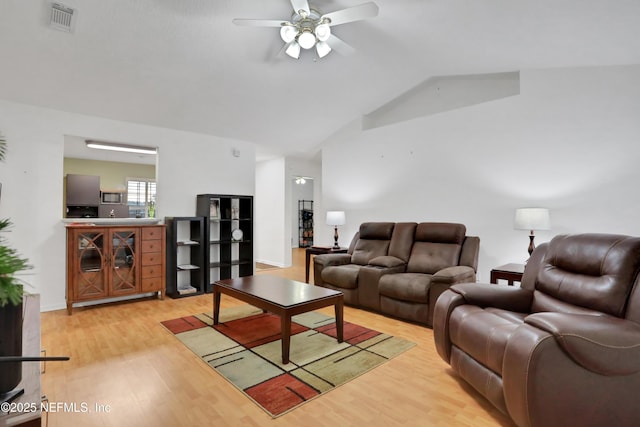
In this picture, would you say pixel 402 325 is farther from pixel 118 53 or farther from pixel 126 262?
pixel 118 53

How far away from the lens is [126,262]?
13.2 ft

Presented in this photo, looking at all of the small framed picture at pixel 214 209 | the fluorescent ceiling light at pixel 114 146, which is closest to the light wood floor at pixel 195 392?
the small framed picture at pixel 214 209

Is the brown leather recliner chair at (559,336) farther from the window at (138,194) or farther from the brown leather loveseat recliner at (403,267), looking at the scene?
the window at (138,194)

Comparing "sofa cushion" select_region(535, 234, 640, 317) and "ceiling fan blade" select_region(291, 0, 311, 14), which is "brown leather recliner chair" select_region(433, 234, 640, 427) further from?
"ceiling fan blade" select_region(291, 0, 311, 14)

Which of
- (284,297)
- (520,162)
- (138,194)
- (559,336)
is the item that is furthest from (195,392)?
(138,194)

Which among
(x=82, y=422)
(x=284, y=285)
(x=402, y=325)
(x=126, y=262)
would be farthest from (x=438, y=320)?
(x=126, y=262)

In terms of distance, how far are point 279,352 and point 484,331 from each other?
1.55m

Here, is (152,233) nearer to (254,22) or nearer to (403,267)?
(254,22)

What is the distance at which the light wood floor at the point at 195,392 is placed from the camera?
1.83 m

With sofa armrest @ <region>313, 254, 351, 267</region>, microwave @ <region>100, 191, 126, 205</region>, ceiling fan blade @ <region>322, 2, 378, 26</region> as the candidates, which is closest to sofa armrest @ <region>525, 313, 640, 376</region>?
ceiling fan blade @ <region>322, 2, 378, 26</region>

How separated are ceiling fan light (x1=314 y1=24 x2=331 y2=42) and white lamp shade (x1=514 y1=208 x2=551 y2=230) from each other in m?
2.60

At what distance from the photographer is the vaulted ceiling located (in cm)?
270

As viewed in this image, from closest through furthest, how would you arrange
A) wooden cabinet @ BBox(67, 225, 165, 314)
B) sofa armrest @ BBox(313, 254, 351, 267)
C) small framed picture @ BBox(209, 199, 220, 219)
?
wooden cabinet @ BBox(67, 225, 165, 314) < sofa armrest @ BBox(313, 254, 351, 267) < small framed picture @ BBox(209, 199, 220, 219)

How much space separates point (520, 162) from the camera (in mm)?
3877
